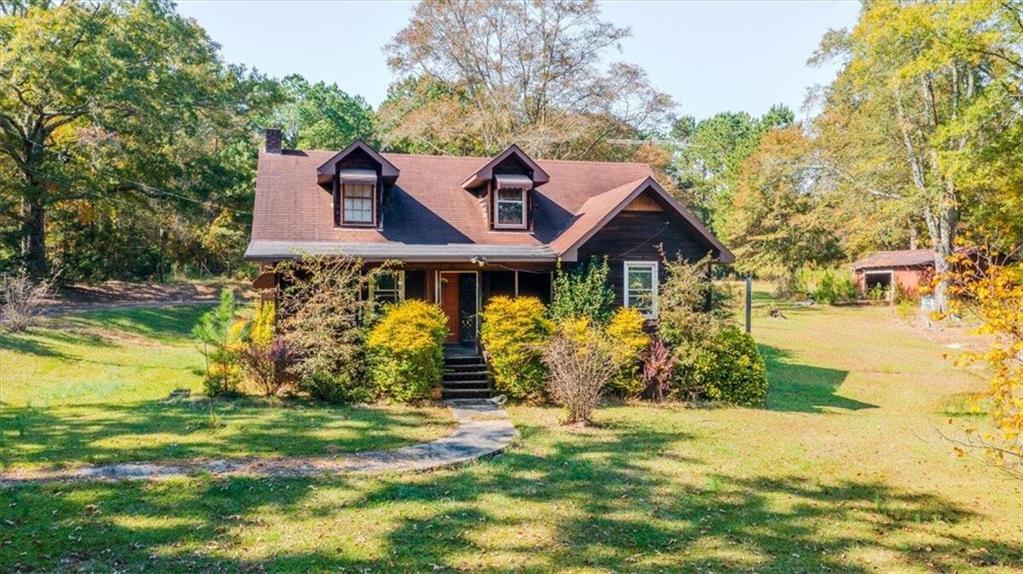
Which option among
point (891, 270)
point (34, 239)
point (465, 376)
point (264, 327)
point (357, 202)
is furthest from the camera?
point (891, 270)

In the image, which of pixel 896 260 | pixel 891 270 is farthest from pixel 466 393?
pixel 891 270

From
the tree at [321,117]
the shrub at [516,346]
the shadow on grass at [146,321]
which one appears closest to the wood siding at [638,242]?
the shrub at [516,346]

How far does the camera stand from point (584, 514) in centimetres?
738

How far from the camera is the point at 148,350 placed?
19766 mm

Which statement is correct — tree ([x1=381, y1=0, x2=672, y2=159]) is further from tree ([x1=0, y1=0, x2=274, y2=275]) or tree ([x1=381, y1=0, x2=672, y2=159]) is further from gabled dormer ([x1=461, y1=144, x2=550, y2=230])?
gabled dormer ([x1=461, y1=144, x2=550, y2=230])

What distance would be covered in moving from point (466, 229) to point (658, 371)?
6.91 meters

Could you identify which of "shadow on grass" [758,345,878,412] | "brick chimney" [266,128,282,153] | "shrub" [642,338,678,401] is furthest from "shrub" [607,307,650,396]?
"brick chimney" [266,128,282,153]

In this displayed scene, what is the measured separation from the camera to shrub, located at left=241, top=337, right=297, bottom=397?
43.8 ft

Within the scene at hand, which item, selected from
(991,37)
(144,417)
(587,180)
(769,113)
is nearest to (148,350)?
(144,417)

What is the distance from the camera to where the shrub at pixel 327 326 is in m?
13.4

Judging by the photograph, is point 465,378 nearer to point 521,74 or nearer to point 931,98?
point 521,74

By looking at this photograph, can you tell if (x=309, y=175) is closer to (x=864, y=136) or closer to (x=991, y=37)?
(x=991, y=37)

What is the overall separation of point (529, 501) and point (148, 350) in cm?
1699

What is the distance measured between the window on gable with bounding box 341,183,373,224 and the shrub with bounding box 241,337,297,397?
484 cm
